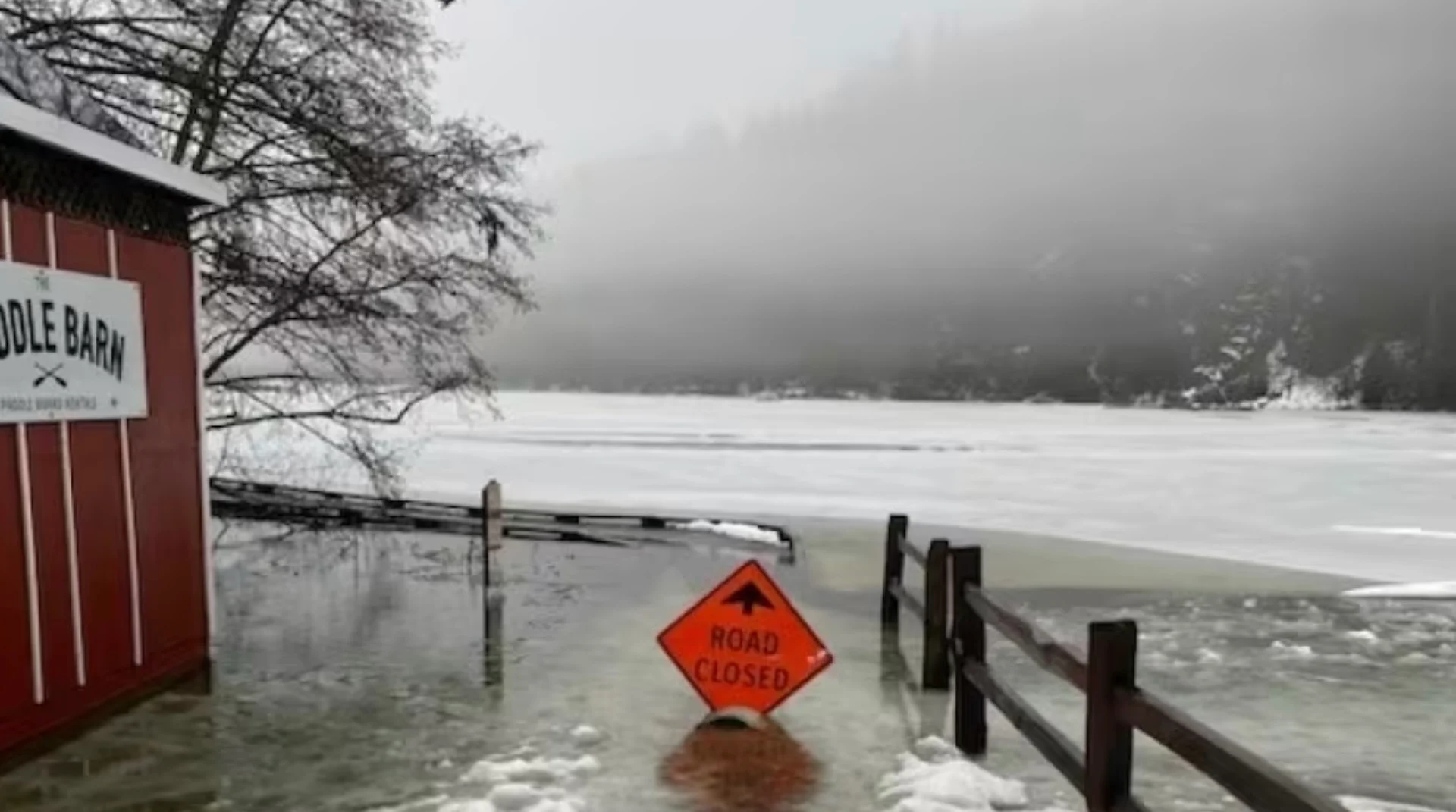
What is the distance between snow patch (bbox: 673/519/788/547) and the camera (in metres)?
18.6

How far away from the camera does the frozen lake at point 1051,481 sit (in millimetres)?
20734

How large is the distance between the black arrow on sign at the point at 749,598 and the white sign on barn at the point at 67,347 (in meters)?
3.93

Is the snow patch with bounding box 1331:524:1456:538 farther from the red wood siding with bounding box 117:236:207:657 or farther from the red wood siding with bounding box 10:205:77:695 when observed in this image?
the red wood siding with bounding box 10:205:77:695

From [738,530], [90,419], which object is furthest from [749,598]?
[738,530]

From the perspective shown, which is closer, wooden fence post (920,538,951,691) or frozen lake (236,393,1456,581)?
wooden fence post (920,538,951,691)

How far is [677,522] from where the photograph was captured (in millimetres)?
20391

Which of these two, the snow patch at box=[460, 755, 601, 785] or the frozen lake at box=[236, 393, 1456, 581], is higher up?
the snow patch at box=[460, 755, 601, 785]

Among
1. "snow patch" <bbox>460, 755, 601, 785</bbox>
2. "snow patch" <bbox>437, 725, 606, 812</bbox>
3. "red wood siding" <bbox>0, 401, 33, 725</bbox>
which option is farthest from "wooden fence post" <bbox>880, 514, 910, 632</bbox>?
"red wood siding" <bbox>0, 401, 33, 725</bbox>

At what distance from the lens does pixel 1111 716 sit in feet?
15.1

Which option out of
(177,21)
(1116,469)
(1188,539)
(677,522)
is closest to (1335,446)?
(1116,469)

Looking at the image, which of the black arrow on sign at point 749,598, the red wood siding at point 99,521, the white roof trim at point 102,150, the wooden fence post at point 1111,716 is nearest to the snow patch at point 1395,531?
the black arrow on sign at point 749,598

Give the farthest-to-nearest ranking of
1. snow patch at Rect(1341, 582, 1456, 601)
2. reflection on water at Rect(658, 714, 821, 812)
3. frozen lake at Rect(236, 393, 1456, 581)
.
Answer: frozen lake at Rect(236, 393, 1456, 581) → snow patch at Rect(1341, 582, 1456, 601) → reflection on water at Rect(658, 714, 821, 812)

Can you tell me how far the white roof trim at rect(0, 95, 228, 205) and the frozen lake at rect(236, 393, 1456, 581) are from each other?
6699mm

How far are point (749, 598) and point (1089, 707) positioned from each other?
268 centimetres
